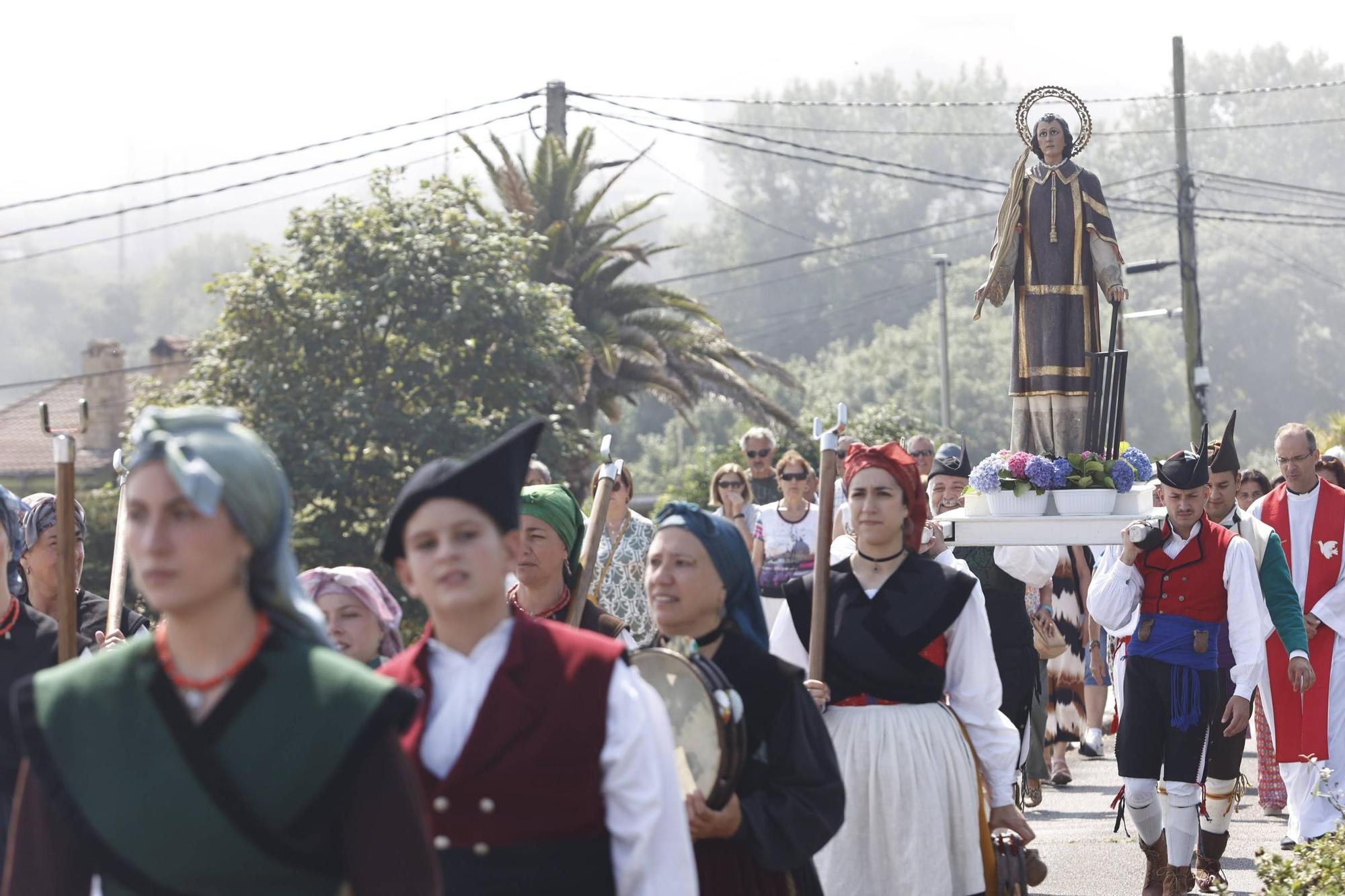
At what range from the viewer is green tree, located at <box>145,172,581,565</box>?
22359 mm

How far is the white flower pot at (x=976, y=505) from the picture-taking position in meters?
10.2

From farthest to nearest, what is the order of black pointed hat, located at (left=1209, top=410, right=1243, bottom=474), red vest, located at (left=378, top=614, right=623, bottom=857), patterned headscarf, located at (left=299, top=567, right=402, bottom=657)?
black pointed hat, located at (left=1209, top=410, right=1243, bottom=474) < patterned headscarf, located at (left=299, top=567, right=402, bottom=657) < red vest, located at (left=378, top=614, right=623, bottom=857)

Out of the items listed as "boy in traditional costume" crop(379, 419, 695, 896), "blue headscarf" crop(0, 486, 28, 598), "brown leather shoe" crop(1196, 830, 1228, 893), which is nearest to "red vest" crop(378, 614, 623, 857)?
"boy in traditional costume" crop(379, 419, 695, 896)

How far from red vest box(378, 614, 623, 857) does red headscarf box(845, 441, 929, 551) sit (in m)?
2.59

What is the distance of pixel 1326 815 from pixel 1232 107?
12178 cm

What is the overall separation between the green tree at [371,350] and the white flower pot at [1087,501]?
42.4 ft

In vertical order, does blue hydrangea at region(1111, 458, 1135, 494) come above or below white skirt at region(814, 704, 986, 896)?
above

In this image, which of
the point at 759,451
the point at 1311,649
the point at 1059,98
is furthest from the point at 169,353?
the point at 1311,649

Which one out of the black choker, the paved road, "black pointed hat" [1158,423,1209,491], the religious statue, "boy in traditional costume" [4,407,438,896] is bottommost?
the paved road

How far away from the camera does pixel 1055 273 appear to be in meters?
10.5

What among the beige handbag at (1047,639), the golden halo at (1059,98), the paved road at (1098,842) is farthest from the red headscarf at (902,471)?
the beige handbag at (1047,639)

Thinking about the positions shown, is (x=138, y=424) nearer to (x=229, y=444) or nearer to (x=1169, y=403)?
(x=229, y=444)

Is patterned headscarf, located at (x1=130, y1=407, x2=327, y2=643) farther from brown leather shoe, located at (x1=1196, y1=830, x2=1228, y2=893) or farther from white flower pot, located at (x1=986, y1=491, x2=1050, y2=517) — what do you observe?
white flower pot, located at (x1=986, y1=491, x2=1050, y2=517)

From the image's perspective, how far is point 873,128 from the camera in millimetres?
130625
